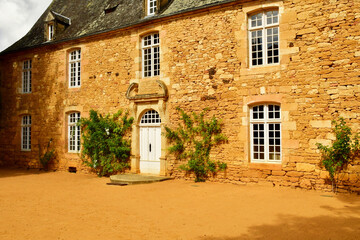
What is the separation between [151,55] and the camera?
11117 mm

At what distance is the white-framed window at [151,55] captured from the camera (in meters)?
11.1

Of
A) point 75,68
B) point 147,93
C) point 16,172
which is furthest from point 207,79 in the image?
point 16,172

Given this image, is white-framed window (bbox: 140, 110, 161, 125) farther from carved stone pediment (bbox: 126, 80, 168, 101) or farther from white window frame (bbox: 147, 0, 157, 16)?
white window frame (bbox: 147, 0, 157, 16)

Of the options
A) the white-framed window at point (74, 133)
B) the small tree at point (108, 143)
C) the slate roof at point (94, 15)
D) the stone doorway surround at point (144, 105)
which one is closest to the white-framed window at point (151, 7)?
the slate roof at point (94, 15)

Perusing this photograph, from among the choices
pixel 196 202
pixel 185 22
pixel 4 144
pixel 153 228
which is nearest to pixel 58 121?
pixel 4 144

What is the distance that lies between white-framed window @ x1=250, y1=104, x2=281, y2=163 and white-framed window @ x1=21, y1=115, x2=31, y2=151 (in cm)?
1076

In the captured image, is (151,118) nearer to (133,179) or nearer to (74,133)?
(133,179)

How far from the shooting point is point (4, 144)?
14992 millimetres

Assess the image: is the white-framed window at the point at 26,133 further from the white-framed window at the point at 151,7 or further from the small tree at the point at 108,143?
the white-framed window at the point at 151,7

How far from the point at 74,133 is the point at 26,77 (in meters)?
4.24

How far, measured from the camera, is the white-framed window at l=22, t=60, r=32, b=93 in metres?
14.5

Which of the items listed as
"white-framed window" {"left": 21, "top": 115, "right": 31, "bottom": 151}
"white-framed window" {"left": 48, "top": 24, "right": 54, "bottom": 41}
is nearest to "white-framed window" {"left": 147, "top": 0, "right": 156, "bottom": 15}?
"white-framed window" {"left": 48, "top": 24, "right": 54, "bottom": 41}

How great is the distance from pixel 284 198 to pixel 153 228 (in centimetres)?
358

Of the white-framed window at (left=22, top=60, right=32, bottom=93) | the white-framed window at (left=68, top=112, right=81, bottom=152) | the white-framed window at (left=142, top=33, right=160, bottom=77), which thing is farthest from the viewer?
the white-framed window at (left=22, top=60, right=32, bottom=93)
